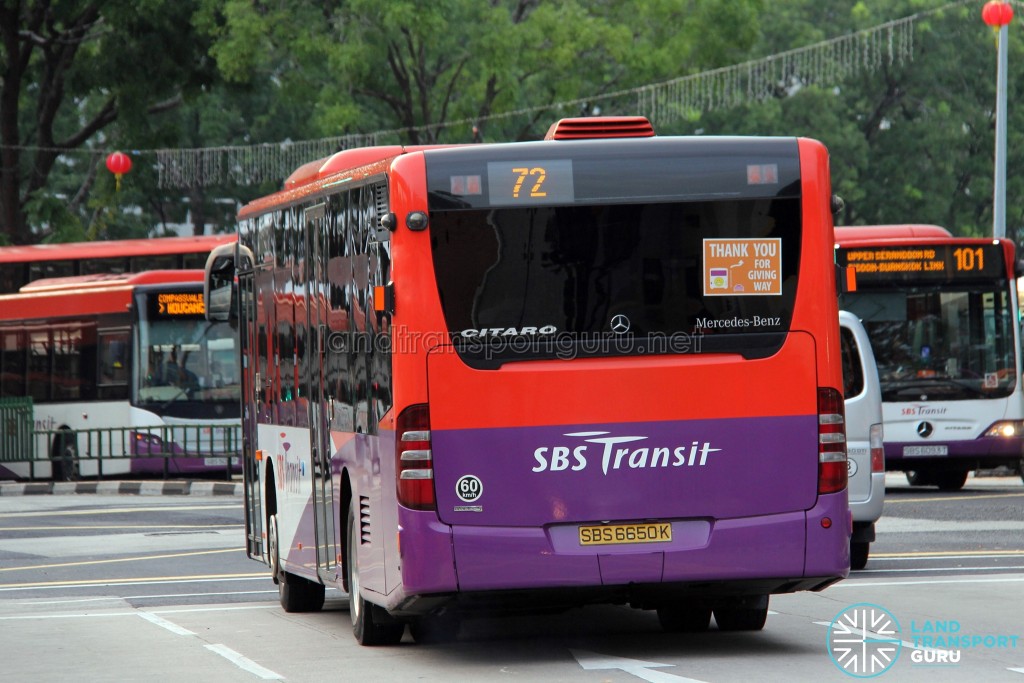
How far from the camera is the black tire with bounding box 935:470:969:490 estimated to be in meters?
26.6

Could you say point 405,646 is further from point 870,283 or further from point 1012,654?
point 870,283

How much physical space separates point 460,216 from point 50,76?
32492mm

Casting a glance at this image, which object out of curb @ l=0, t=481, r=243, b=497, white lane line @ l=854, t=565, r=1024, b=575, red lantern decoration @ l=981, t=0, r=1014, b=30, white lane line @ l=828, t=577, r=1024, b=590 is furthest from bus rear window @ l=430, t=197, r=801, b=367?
red lantern decoration @ l=981, t=0, r=1014, b=30

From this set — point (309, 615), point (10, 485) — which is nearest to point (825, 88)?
point (10, 485)

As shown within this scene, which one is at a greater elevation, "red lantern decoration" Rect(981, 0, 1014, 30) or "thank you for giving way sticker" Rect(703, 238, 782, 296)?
"red lantern decoration" Rect(981, 0, 1014, 30)

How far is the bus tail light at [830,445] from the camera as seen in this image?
1020 centimetres

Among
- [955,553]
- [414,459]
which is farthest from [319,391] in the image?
[955,553]

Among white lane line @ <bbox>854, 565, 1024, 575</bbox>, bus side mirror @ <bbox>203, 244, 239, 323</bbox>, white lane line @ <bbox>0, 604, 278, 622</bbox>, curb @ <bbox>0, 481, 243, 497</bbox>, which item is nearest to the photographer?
white lane line @ <bbox>0, 604, 278, 622</bbox>

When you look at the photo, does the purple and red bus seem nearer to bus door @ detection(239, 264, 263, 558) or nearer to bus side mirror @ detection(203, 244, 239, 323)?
bus door @ detection(239, 264, 263, 558)

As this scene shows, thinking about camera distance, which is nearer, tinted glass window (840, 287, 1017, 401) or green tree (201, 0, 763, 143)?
tinted glass window (840, 287, 1017, 401)

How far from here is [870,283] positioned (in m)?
25.6

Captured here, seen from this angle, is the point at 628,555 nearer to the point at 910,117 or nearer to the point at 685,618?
the point at 685,618

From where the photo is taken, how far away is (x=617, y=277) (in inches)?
400

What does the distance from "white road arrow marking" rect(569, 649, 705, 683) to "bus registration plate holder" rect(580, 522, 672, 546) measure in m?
0.62
